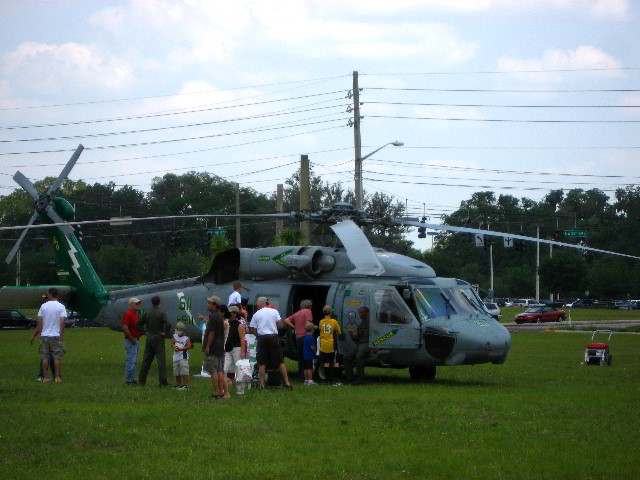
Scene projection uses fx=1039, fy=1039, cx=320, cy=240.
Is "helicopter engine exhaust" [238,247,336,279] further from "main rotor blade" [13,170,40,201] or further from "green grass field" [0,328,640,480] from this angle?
"main rotor blade" [13,170,40,201]

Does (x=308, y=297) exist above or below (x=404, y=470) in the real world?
above

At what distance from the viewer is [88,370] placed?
24375 mm

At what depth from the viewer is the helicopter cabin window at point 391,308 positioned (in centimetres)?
2053

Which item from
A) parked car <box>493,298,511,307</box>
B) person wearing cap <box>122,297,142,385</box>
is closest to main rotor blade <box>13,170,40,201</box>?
person wearing cap <box>122,297,142,385</box>

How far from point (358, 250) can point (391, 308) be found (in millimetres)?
2891

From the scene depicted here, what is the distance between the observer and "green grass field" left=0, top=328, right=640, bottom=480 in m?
11.0

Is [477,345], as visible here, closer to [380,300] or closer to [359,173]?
[380,300]

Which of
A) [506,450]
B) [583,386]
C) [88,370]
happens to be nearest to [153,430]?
[506,450]

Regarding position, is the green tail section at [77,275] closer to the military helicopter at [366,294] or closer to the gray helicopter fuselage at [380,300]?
the military helicopter at [366,294]

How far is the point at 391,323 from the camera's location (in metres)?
20.6

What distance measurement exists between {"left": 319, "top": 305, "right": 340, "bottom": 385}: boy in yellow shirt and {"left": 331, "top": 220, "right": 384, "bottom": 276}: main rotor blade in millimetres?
2135

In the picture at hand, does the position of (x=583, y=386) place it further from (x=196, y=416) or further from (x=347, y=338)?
(x=196, y=416)

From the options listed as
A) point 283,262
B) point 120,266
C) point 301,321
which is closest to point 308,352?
point 301,321

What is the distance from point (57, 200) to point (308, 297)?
7.94m
